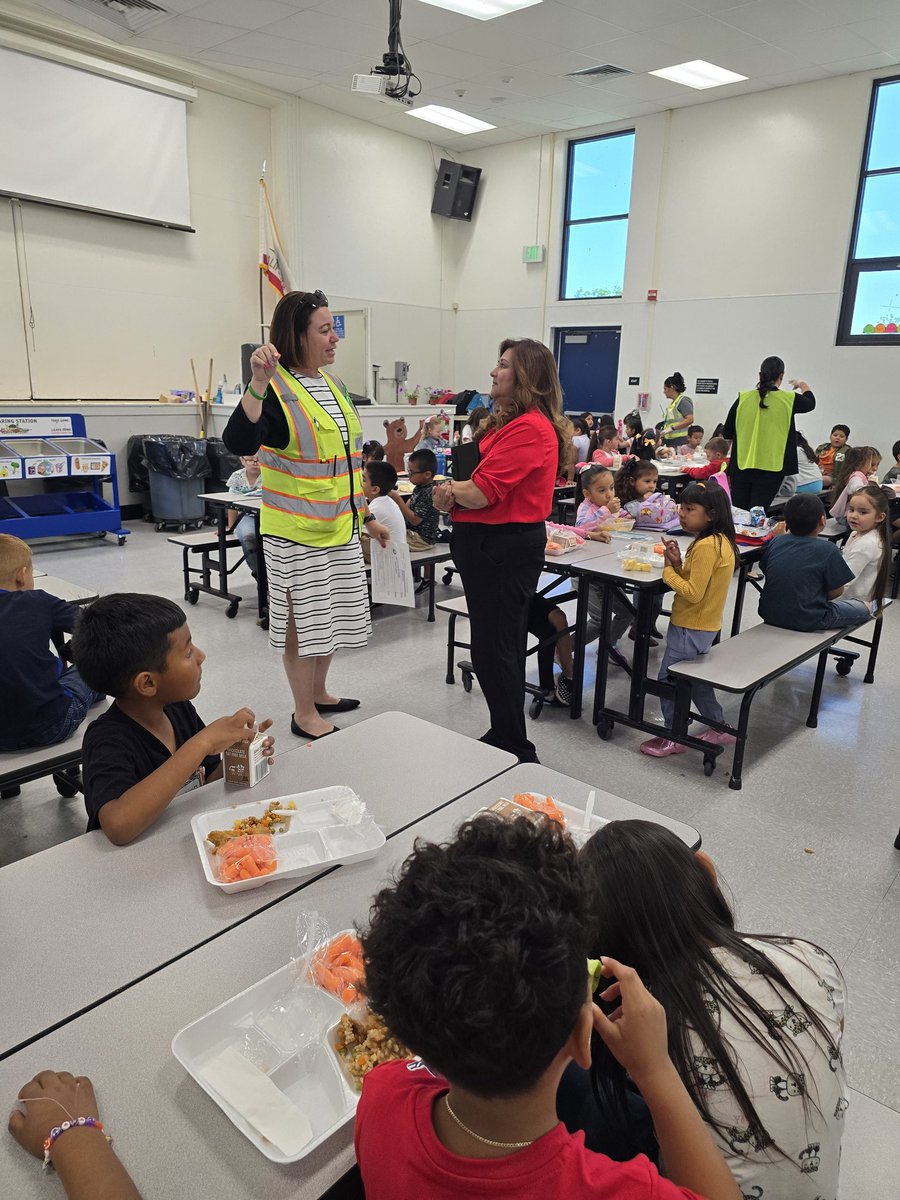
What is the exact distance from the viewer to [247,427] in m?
2.57

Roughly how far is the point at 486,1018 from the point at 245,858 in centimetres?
78

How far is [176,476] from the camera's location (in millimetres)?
7645

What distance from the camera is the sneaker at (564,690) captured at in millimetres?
3721

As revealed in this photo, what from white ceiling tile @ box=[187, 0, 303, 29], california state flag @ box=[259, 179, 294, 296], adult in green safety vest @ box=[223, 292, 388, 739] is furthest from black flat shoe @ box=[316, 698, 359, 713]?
california state flag @ box=[259, 179, 294, 296]

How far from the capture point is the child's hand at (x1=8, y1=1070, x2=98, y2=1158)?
83 centimetres

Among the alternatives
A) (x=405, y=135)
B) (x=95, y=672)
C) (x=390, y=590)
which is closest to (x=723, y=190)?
(x=405, y=135)

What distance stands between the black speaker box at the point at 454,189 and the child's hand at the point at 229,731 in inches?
430

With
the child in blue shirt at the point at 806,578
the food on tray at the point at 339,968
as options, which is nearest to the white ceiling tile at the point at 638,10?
the child in blue shirt at the point at 806,578

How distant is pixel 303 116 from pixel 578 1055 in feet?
34.2

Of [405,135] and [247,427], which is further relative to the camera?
[405,135]

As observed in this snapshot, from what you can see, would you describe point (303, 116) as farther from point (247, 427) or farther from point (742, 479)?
point (247, 427)

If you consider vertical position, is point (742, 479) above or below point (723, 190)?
below

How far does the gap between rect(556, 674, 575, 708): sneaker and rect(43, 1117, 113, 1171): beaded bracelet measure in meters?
3.02

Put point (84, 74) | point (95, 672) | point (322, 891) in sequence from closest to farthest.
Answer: point (322, 891) < point (95, 672) < point (84, 74)
